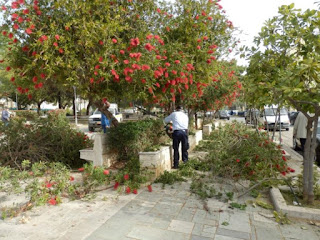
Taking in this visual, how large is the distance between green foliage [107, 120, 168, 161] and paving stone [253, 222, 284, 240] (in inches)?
115

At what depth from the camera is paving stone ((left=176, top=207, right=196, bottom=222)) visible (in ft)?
11.8

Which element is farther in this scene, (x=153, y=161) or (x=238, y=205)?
(x=153, y=161)

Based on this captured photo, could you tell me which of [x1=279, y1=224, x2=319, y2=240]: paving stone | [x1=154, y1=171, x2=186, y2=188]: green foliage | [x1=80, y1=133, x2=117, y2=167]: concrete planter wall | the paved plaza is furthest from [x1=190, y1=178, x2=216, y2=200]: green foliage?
[x1=80, y1=133, x2=117, y2=167]: concrete planter wall

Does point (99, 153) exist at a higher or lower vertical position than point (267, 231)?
higher

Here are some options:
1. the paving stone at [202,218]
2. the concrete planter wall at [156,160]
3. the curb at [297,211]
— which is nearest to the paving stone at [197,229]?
the paving stone at [202,218]

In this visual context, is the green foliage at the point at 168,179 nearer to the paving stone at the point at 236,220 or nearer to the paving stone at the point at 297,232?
the paving stone at the point at 236,220

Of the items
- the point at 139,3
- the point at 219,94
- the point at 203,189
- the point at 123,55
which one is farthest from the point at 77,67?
the point at 219,94

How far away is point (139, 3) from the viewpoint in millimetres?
5539

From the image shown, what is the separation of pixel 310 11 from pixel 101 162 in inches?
200

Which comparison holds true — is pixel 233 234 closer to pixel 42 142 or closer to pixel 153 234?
pixel 153 234

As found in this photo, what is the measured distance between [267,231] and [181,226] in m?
1.14

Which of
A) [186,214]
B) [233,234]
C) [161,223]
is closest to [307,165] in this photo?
[233,234]

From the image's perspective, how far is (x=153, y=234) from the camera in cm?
310

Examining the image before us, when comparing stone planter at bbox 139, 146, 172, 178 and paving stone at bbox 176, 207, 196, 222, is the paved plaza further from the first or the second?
stone planter at bbox 139, 146, 172, 178
